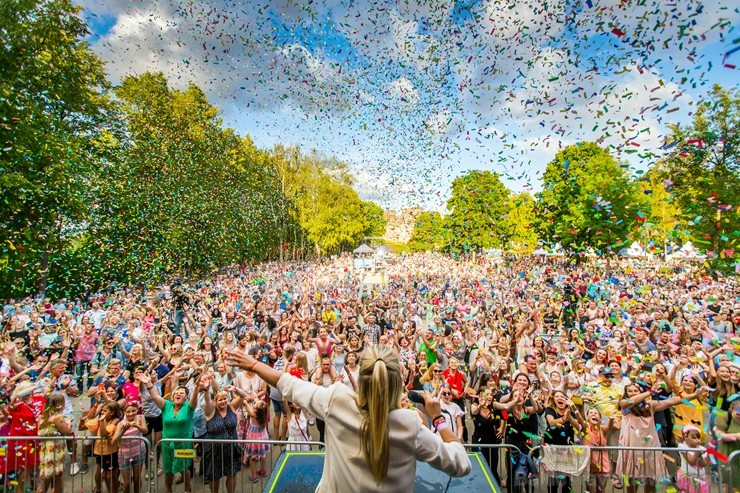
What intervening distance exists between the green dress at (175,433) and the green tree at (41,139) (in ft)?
42.2

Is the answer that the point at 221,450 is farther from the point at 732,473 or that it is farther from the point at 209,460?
the point at 732,473

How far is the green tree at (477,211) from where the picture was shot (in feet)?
176

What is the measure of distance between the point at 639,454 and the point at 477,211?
173 ft

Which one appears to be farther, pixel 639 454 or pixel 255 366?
pixel 639 454

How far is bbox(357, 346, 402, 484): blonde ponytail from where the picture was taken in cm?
148

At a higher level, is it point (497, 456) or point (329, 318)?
point (329, 318)

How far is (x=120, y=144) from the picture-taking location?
861 inches

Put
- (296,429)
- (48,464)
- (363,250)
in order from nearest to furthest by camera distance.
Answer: (48,464), (296,429), (363,250)

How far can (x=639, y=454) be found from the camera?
4.68 m

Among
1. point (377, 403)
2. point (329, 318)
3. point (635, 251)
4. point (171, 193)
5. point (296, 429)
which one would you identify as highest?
point (171, 193)

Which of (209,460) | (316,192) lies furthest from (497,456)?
(316,192)

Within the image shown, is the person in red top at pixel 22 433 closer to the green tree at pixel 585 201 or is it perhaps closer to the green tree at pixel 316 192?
the green tree at pixel 585 201

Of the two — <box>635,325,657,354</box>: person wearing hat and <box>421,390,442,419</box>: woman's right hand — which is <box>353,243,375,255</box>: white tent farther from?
<box>421,390,442,419</box>: woman's right hand

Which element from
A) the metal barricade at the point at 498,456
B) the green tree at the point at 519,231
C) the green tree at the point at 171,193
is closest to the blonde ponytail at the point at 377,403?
the metal barricade at the point at 498,456
